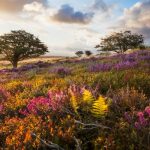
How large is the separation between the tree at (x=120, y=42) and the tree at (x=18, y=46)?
40.4 metres

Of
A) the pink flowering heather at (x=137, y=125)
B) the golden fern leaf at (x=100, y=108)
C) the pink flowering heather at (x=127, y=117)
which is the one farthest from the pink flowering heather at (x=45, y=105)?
the pink flowering heather at (x=137, y=125)

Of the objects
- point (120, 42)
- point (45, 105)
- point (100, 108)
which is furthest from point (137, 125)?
point (120, 42)

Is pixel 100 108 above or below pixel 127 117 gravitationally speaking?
above

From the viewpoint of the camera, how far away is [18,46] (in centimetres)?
5788

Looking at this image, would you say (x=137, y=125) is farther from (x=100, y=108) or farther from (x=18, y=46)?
(x=18, y=46)

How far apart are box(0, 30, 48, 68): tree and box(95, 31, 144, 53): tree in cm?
4035

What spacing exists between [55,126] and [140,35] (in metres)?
97.5

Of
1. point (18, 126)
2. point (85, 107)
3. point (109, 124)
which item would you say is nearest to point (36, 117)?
point (18, 126)

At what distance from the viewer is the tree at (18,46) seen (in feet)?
191

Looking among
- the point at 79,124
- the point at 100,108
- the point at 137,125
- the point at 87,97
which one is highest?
the point at 87,97

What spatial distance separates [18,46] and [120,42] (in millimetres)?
46132

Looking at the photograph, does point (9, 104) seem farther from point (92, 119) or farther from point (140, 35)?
point (140, 35)

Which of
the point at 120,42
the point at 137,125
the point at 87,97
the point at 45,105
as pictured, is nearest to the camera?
the point at 137,125

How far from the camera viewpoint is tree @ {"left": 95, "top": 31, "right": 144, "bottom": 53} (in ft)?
317
